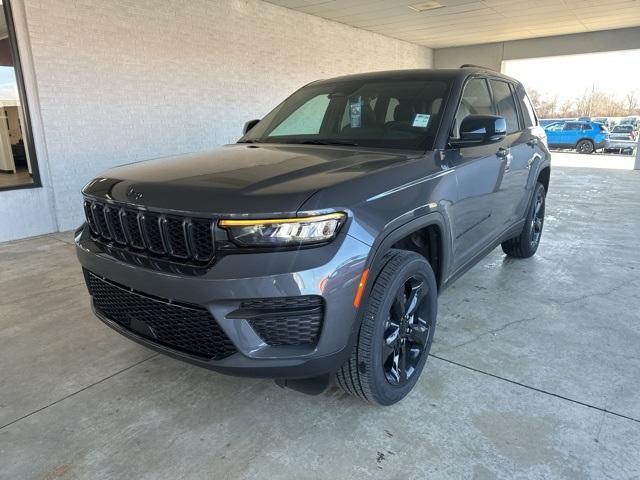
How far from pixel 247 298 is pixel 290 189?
0.45 metres

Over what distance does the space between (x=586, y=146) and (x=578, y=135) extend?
0.58 m

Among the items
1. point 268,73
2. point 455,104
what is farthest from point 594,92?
point 455,104

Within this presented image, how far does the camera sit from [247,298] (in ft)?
5.55

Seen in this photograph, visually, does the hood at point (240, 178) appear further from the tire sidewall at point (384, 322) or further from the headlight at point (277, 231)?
the tire sidewall at point (384, 322)

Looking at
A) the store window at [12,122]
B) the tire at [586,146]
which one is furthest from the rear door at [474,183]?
the tire at [586,146]

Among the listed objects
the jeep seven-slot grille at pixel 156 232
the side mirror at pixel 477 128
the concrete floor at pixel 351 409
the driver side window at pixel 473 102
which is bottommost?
the concrete floor at pixel 351 409

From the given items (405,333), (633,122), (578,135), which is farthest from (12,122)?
(633,122)

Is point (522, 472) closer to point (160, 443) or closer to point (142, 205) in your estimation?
point (160, 443)

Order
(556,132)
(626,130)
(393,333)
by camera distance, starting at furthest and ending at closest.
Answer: (556,132), (626,130), (393,333)

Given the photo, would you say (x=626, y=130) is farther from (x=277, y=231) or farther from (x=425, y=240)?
(x=277, y=231)

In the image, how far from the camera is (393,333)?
7.18 feet

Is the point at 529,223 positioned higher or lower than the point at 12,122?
lower

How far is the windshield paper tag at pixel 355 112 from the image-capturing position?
289 centimetres

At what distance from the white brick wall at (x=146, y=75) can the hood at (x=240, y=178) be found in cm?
446
